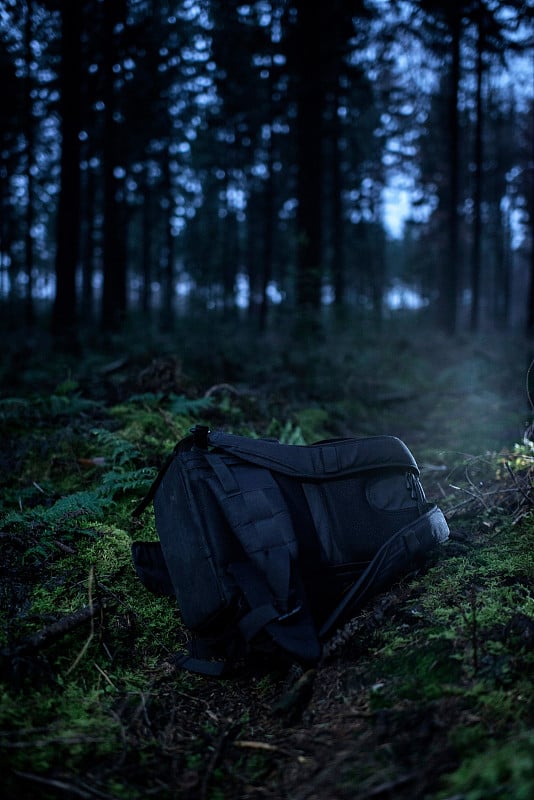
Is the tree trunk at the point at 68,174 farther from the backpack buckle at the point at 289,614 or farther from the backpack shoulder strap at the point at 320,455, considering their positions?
the backpack buckle at the point at 289,614

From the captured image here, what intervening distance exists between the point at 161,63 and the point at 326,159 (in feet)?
26.3

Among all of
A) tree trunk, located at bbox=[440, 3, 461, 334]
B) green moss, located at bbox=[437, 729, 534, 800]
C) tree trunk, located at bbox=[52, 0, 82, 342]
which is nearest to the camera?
green moss, located at bbox=[437, 729, 534, 800]

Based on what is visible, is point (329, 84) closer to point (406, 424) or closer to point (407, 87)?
point (406, 424)

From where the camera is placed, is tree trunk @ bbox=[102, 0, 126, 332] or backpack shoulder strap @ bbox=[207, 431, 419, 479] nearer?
backpack shoulder strap @ bbox=[207, 431, 419, 479]

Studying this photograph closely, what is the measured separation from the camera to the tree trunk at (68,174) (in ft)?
32.5

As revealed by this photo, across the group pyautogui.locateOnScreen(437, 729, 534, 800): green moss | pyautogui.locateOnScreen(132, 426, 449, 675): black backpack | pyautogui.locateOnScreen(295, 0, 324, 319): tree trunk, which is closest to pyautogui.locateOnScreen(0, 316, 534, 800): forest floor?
pyautogui.locateOnScreen(437, 729, 534, 800): green moss

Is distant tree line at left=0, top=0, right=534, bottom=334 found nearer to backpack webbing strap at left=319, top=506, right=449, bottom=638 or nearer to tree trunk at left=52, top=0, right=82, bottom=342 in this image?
tree trunk at left=52, top=0, right=82, bottom=342

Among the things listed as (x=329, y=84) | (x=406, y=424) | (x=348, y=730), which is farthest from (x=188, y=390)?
(x=329, y=84)

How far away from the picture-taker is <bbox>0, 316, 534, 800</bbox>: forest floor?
1585mm

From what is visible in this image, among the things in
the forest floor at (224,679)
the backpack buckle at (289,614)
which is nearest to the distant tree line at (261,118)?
the forest floor at (224,679)

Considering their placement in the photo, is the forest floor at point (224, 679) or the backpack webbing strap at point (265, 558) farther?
the backpack webbing strap at point (265, 558)

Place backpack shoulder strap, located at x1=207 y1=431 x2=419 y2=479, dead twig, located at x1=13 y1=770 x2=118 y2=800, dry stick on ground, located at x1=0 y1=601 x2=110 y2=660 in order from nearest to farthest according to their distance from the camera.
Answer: dead twig, located at x1=13 y1=770 x2=118 y2=800
dry stick on ground, located at x1=0 y1=601 x2=110 y2=660
backpack shoulder strap, located at x1=207 y1=431 x2=419 y2=479

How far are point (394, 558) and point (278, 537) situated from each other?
57cm

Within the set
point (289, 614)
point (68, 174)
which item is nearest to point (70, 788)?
point (289, 614)
